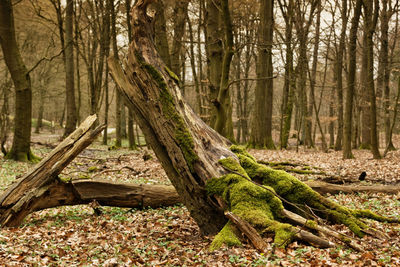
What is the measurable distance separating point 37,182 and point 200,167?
9.70 ft

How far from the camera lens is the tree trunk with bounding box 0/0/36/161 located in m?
11.7

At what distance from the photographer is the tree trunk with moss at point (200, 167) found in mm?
4707

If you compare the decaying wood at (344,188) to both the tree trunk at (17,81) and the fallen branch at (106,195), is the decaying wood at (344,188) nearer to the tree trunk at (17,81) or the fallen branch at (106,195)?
the fallen branch at (106,195)

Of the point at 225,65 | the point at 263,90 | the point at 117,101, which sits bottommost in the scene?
the point at 225,65

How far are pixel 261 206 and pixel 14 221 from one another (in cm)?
413

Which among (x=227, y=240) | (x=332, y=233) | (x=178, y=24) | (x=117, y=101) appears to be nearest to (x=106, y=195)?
(x=227, y=240)

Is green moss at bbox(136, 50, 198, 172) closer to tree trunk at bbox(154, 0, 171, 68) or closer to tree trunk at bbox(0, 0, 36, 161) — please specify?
tree trunk at bbox(0, 0, 36, 161)

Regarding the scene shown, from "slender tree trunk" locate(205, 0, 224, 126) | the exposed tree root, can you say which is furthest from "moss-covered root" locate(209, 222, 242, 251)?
"slender tree trunk" locate(205, 0, 224, 126)

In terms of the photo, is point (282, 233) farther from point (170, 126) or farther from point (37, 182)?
point (37, 182)

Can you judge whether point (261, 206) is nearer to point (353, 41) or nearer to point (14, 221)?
point (14, 221)

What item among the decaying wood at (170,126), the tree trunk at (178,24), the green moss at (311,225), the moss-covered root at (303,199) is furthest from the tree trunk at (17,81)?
the green moss at (311,225)

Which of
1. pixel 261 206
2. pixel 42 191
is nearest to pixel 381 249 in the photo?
pixel 261 206

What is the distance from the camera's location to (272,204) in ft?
15.8

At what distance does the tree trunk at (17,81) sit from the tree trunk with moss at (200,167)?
28.0 ft
